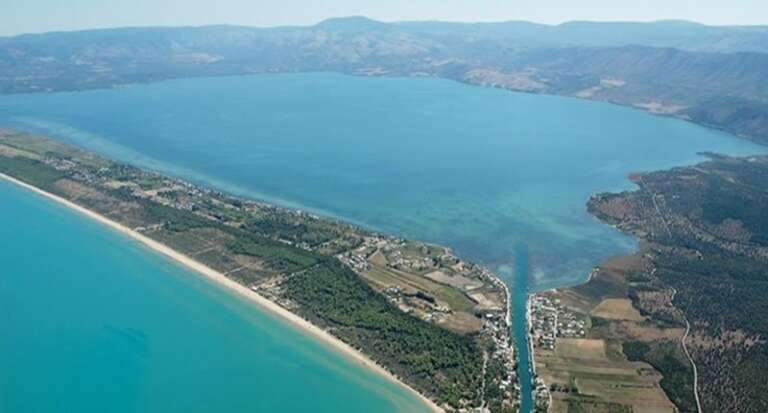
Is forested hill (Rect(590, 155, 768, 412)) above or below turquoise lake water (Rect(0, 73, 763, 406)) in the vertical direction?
above

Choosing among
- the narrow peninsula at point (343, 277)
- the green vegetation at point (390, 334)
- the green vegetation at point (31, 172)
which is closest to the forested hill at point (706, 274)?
the narrow peninsula at point (343, 277)

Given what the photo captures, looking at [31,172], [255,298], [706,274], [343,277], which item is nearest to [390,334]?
[343,277]

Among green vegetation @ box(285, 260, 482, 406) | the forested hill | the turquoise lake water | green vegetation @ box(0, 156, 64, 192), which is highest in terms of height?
green vegetation @ box(285, 260, 482, 406)

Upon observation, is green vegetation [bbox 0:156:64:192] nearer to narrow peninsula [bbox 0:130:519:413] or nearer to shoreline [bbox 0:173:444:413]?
narrow peninsula [bbox 0:130:519:413]

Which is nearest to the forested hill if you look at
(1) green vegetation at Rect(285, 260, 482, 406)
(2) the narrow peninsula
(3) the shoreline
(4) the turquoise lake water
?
(4) the turquoise lake water

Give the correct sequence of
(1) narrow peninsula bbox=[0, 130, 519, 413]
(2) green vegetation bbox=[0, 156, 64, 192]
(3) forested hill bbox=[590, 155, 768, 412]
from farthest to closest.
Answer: (2) green vegetation bbox=[0, 156, 64, 192] < (1) narrow peninsula bbox=[0, 130, 519, 413] < (3) forested hill bbox=[590, 155, 768, 412]

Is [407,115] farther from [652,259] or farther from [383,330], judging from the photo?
[383,330]

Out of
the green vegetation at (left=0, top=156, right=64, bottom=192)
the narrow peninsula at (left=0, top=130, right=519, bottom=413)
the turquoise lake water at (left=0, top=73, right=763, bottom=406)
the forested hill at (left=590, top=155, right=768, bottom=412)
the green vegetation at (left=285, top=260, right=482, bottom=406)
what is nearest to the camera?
the green vegetation at (left=285, top=260, right=482, bottom=406)
